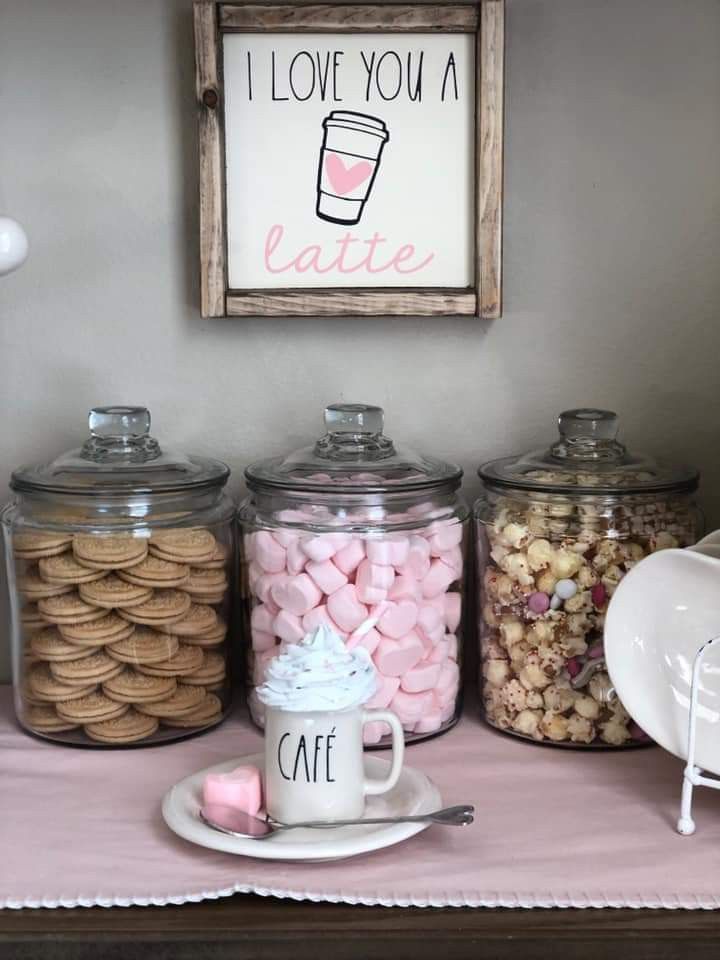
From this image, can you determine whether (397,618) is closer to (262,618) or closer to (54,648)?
(262,618)

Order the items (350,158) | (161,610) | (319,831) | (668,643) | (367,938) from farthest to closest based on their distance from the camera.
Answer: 1. (350,158)
2. (161,610)
3. (668,643)
4. (319,831)
5. (367,938)

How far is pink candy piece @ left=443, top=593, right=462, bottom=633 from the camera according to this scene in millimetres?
1111

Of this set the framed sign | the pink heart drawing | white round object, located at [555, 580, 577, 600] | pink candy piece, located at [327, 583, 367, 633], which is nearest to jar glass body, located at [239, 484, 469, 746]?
pink candy piece, located at [327, 583, 367, 633]

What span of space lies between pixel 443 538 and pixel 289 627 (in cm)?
17

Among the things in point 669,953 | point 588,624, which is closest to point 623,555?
point 588,624

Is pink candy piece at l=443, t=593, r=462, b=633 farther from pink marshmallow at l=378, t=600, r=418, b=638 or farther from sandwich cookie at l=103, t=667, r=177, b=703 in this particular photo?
sandwich cookie at l=103, t=667, r=177, b=703

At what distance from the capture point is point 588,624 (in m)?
1.05

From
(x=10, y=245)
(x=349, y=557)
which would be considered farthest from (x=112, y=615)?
(x=10, y=245)

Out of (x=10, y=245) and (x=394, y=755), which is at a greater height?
(x=10, y=245)

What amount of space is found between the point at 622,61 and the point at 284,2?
1.17 feet

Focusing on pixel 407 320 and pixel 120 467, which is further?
pixel 407 320

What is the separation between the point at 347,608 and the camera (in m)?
1.04

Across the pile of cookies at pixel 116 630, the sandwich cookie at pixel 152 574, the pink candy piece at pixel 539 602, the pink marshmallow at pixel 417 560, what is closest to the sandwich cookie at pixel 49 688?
the pile of cookies at pixel 116 630

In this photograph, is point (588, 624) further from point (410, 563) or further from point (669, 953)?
point (669, 953)
